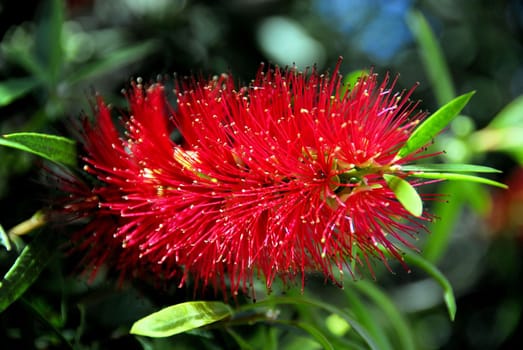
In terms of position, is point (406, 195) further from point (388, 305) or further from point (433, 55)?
point (433, 55)

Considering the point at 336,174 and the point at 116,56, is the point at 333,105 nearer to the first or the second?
the point at 336,174

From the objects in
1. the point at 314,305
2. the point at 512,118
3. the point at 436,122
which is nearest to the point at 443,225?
the point at 512,118

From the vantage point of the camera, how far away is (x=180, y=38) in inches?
91.4

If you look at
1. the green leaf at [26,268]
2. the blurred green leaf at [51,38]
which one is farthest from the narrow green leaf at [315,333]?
the blurred green leaf at [51,38]

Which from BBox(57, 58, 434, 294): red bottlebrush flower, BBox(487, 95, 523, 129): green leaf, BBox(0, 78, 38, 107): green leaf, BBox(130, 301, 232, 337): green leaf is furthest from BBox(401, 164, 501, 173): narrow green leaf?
BBox(487, 95, 523, 129): green leaf

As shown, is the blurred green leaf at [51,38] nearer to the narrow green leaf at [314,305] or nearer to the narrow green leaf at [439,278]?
the narrow green leaf at [314,305]

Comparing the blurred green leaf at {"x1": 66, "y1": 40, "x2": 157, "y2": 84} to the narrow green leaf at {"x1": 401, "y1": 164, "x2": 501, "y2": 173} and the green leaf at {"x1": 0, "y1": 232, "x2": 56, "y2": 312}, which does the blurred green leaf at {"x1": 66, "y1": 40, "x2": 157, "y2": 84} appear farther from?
the narrow green leaf at {"x1": 401, "y1": 164, "x2": 501, "y2": 173}

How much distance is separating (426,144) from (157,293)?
2.03 feet

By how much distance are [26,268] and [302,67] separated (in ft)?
4.48

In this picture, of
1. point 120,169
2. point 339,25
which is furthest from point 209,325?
point 339,25

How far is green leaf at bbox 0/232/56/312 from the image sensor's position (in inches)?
42.6

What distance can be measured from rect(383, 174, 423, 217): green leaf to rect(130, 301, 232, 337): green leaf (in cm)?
39

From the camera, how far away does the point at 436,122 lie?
1.07 metres

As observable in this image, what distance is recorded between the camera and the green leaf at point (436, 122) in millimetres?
1066
